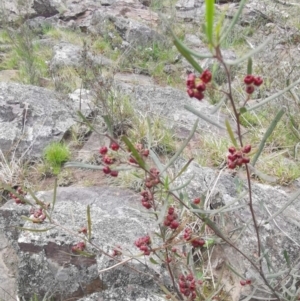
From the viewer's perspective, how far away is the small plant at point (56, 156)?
2.82m

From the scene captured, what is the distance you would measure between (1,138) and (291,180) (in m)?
1.80

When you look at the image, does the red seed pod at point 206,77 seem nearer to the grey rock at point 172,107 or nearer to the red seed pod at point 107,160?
the red seed pod at point 107,160

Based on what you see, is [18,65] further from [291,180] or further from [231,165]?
[231,165]

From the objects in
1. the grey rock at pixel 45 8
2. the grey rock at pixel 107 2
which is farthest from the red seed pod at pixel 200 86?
the grey rock at pixel 107 2

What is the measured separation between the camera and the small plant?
2820 millimetres

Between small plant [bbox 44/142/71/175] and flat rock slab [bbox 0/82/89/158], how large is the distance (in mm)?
115

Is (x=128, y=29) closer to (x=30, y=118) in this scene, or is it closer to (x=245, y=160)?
(x=30, y=118)

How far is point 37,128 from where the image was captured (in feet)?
10.1

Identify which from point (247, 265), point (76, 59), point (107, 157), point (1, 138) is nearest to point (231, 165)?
point (107, 157)

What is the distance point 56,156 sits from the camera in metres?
2.85

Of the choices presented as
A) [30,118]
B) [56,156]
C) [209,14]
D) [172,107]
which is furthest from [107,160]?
[172,107]

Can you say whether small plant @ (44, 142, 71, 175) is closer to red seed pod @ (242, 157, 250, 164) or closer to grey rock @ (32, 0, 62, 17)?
red seed pod @ (242, 157, 250, 164)

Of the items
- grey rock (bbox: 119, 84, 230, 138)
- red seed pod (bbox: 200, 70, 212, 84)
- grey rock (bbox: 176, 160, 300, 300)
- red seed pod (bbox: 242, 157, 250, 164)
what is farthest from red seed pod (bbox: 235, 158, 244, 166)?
grey rock (bbox: 119, 84, 230, 138)

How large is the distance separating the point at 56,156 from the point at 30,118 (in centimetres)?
46
